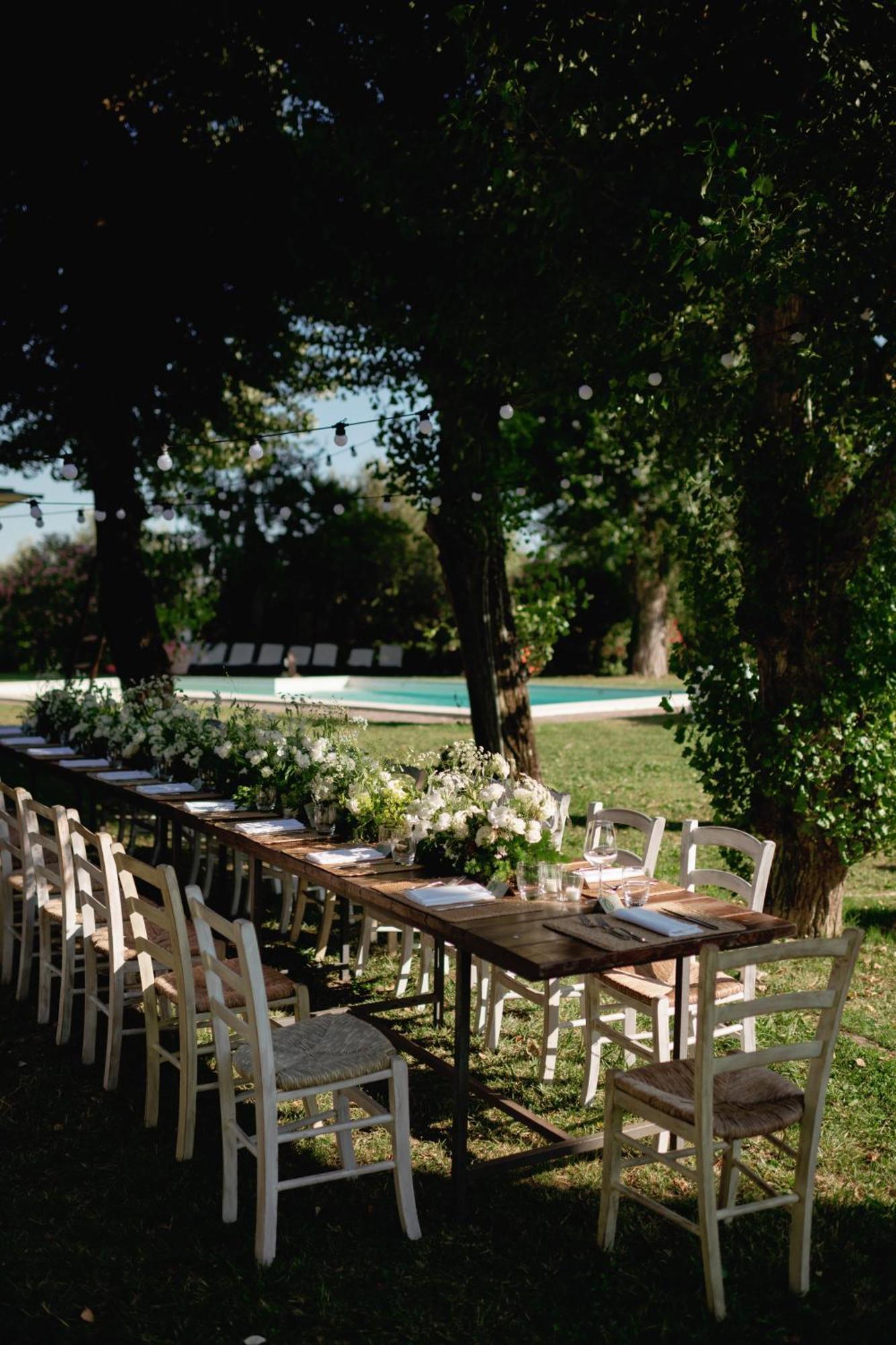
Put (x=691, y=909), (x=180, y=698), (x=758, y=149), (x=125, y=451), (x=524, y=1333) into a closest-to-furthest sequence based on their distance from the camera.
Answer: (x=524, y=1333), (x=691, y=909), (x=758, y=149), (x=180, y=698), (x=125, y=451)

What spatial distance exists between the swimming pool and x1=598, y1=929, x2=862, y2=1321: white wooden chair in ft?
58.1

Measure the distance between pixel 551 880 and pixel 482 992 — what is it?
5.15ft

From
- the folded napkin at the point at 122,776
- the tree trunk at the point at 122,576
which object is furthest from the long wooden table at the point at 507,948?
the tree trunk at the point at 122,576

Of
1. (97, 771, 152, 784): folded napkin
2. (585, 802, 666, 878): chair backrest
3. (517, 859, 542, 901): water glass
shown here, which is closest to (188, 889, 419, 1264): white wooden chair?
(517, 859, 542, 901): water glass

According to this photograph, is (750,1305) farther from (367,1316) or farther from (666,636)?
(666,636)

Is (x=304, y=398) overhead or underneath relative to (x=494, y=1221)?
overhead

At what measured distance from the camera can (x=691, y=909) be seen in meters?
3.91

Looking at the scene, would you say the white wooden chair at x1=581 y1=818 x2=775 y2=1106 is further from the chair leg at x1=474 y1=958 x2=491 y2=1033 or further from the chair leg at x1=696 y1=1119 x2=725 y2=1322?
the chair leg at x1=696 y1=1119 x2=725 y2=1322

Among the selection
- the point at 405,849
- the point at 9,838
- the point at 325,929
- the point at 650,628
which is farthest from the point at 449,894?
the point at 650,628

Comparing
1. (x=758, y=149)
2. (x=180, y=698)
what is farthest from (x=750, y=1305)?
(x=180, y=698)

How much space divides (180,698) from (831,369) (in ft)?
16.7

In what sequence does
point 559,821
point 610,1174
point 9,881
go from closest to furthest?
1. point 610,1174
2. point 559,821
3. point 9,881

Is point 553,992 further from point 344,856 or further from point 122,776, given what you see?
point 122,776

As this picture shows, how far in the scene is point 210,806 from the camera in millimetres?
5832
